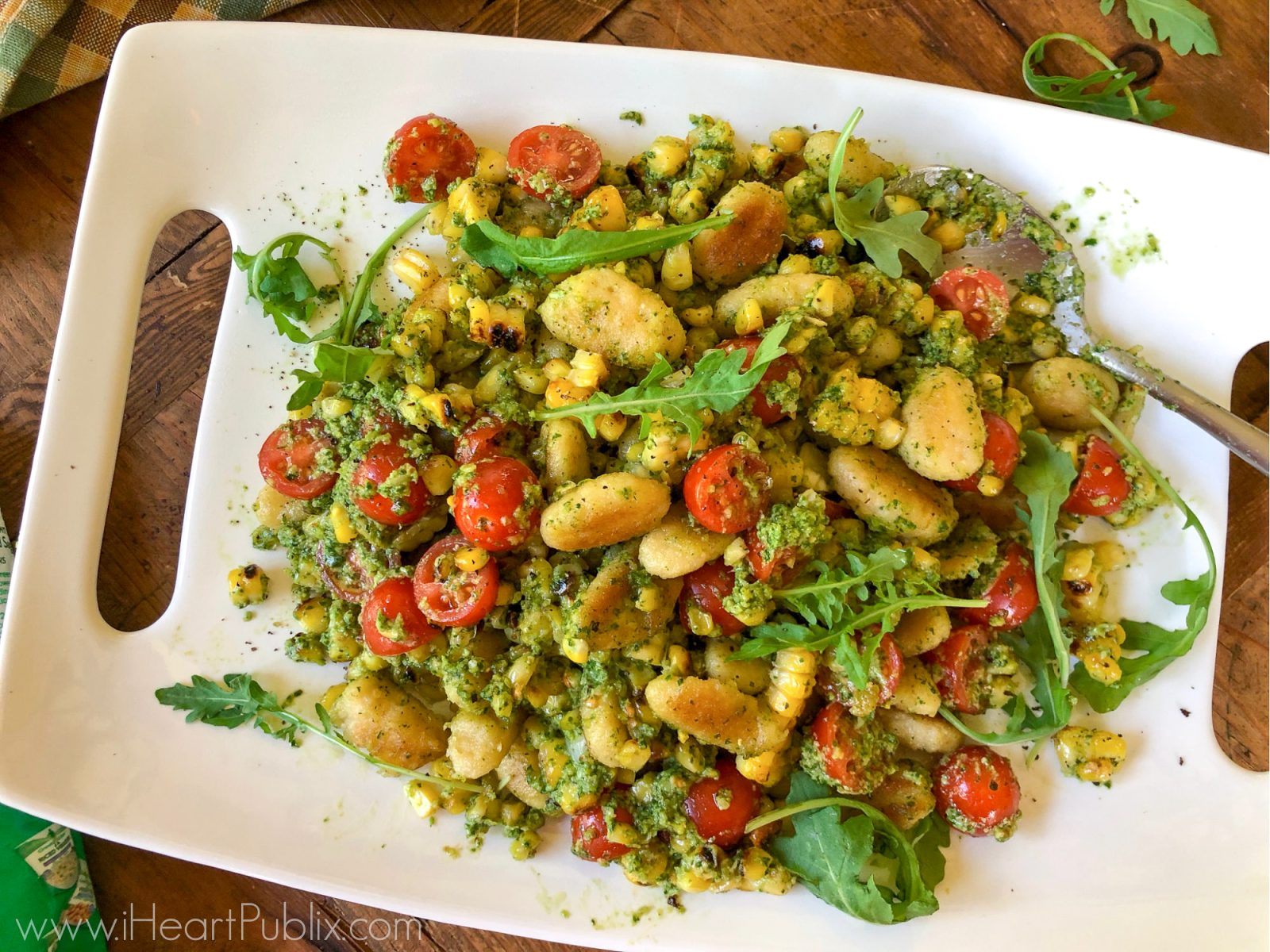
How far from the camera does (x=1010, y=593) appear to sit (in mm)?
1771

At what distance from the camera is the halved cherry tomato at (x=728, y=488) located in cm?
153

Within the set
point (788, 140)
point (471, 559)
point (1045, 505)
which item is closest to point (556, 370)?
point (471, 559)

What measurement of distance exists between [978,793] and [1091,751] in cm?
31

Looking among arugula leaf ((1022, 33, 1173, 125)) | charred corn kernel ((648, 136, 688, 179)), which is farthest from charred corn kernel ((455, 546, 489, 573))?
arugula leaf ((1022, 33, 1173, 125))

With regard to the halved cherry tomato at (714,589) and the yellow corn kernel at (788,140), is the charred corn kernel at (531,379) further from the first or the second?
the yellow corn kernel at (788,140)

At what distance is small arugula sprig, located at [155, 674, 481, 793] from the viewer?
1.89 meters

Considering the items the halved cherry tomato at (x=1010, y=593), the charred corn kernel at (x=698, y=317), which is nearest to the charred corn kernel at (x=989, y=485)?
the halved cherry tomato at (x=1010, y=593)

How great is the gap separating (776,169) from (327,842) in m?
1.83

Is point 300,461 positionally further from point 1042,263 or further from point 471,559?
point 1042,263

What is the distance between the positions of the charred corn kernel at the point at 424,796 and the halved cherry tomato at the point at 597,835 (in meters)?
0.31

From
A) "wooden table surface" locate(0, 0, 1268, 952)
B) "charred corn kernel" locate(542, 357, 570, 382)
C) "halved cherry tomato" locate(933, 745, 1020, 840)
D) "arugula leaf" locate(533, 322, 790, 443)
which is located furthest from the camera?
"wooden table surface" locate(0, 0, 1268, 952)

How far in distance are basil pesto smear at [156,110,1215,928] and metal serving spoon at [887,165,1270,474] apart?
2cm

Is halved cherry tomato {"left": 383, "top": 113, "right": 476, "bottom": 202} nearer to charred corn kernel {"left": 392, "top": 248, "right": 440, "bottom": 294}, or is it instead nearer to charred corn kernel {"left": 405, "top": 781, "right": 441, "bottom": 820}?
charred corn kernel {"left": 392, "top": 248, "right": 440, "bottom": 294}

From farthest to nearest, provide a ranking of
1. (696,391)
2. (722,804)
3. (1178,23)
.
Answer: (1178,23) → (722,804) → (696,391)
